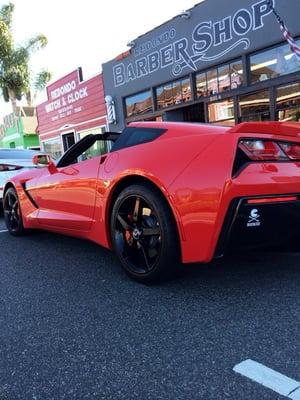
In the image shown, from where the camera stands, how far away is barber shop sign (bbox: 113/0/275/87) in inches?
381

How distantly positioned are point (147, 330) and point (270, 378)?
2.74ft

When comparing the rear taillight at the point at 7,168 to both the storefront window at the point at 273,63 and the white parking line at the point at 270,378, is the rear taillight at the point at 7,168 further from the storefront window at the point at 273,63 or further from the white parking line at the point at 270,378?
the storefront window at the point at 273,63

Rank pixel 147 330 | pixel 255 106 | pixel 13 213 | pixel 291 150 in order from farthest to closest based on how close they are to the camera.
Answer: pixel 255 106, pixel 13 213, pixel 291 150, pixel 147 330

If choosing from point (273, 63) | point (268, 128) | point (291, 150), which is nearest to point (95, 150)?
point (268, 128)

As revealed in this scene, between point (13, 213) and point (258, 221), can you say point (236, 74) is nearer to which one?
point (13, 213)

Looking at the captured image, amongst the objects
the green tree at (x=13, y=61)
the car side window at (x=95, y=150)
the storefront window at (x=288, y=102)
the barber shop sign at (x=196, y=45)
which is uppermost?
the green tree at (x=13, y=61)

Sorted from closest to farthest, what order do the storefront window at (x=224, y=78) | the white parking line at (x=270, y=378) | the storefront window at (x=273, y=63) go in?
the white parking line at (x=270, y=378) < the storefront window at (x=273, y=63) < the storefront window at (x=224, y=78)

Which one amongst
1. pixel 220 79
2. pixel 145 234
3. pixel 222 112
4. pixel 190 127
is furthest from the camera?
pixel 222 112

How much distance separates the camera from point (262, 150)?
9.02 feet

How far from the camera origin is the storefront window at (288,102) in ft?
29.6

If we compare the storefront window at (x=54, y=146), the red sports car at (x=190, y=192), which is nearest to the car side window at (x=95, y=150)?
the red sports car at (x=190, y=192)

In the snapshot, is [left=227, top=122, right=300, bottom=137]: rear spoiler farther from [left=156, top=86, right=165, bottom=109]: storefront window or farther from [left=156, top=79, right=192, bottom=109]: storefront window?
[left=156, top=86, right=165, bottom=109]: storefront window

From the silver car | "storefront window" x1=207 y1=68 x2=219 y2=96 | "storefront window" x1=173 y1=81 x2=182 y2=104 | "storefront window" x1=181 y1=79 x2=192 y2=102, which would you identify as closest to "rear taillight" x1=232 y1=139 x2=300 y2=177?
the silver car

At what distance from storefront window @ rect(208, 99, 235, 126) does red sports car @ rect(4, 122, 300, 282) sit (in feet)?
24.9
